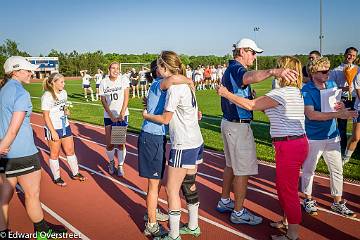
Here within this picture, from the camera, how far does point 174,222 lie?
13.1ft

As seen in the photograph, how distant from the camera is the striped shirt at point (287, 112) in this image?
368 centimetres

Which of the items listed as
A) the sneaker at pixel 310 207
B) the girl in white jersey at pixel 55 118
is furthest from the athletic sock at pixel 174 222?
the girl in white jersey at pixel 55 118

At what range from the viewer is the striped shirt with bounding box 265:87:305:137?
3676 mm

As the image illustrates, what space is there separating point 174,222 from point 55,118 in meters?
3.42

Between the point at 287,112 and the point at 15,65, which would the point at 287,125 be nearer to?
the point at 287,112

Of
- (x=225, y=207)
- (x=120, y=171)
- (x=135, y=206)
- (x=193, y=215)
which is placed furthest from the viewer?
(x=120, y=171)

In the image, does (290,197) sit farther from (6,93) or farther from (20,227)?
(20,227)

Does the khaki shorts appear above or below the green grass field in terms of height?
above

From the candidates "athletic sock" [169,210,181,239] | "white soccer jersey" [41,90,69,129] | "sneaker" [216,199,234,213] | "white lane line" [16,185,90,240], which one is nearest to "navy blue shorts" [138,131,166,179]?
"athletic sock" [169,210,181,239]

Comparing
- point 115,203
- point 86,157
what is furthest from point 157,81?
point 86,157

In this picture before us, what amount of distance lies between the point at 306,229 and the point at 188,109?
224 cm

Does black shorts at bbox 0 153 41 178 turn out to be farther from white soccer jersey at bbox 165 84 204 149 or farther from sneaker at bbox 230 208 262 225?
sneaker at bbox 230 208 262 225

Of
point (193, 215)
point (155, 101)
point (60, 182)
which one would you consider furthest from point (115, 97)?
point (193, 215)

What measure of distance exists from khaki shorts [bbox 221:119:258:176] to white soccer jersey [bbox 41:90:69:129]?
338 centimetres
